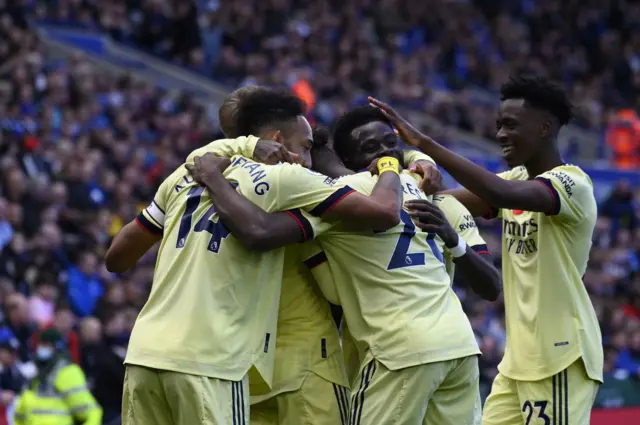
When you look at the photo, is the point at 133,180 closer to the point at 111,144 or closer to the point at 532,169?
the point at 111,144

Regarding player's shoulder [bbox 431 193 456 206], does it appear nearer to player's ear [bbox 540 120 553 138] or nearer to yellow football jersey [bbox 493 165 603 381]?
yellow football jersey [bbox 493 165 603 381]

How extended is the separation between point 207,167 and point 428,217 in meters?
1.14

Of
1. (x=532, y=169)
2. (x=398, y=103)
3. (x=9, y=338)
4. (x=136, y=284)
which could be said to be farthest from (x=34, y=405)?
(x=398, y=103)

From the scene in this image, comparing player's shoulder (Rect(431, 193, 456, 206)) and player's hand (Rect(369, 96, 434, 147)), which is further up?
player's hand (Rect(369, 96, 434, 147))

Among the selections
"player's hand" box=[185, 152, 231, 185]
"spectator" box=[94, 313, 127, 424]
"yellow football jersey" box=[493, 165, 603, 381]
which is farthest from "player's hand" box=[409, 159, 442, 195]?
"spectator" box=[94, 313, 127, 424]

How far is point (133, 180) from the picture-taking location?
45.8ft

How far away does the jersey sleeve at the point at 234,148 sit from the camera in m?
6.04

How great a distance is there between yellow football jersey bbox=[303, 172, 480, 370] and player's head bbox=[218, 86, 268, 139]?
73 centimetres

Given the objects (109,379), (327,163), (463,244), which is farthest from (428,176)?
(109,379)

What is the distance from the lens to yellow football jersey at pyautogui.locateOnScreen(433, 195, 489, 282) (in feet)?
21.6

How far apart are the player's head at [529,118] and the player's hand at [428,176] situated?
661 millimetres

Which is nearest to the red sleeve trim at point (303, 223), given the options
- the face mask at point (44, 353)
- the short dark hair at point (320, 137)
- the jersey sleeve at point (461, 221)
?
the short dark hair at point (320, 137)

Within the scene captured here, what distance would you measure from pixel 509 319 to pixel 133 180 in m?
7.77

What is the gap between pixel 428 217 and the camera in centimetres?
614
